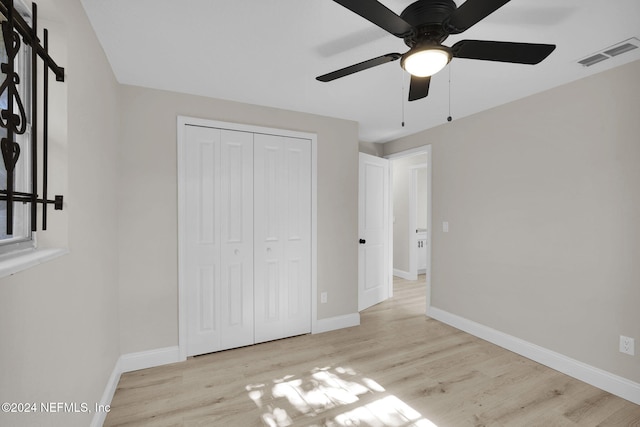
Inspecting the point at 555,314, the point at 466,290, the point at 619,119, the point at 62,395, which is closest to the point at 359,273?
the point at 466,290

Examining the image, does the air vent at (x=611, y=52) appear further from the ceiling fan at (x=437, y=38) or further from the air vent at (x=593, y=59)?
the ceiling fan at (x=437, y=38)

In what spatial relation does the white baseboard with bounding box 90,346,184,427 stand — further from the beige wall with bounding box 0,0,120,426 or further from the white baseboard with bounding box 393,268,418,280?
the white baseboard with bounding box 393,268,418,280

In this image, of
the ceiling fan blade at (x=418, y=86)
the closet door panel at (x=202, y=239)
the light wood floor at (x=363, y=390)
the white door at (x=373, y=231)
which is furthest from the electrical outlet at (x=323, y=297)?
the ceiling fan blade at (x=418, y=86)

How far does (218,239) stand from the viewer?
285cm

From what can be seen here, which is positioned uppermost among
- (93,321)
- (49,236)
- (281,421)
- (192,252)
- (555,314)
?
(49,236)

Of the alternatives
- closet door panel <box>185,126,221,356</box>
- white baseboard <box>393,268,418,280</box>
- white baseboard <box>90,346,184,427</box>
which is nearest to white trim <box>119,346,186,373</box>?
white baseboard <box>90,346,184,427</box>

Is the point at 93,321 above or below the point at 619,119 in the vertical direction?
below

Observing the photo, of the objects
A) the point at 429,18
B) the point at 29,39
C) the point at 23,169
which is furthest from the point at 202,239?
the point at 429,18

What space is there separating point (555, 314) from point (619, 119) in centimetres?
164

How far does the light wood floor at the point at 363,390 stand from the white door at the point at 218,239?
27 centimetres

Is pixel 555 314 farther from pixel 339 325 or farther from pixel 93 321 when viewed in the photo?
pixel 93 321

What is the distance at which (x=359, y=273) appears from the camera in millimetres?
3994

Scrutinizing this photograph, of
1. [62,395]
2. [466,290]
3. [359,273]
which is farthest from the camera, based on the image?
[359,273]

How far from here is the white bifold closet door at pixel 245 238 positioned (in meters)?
2.78
